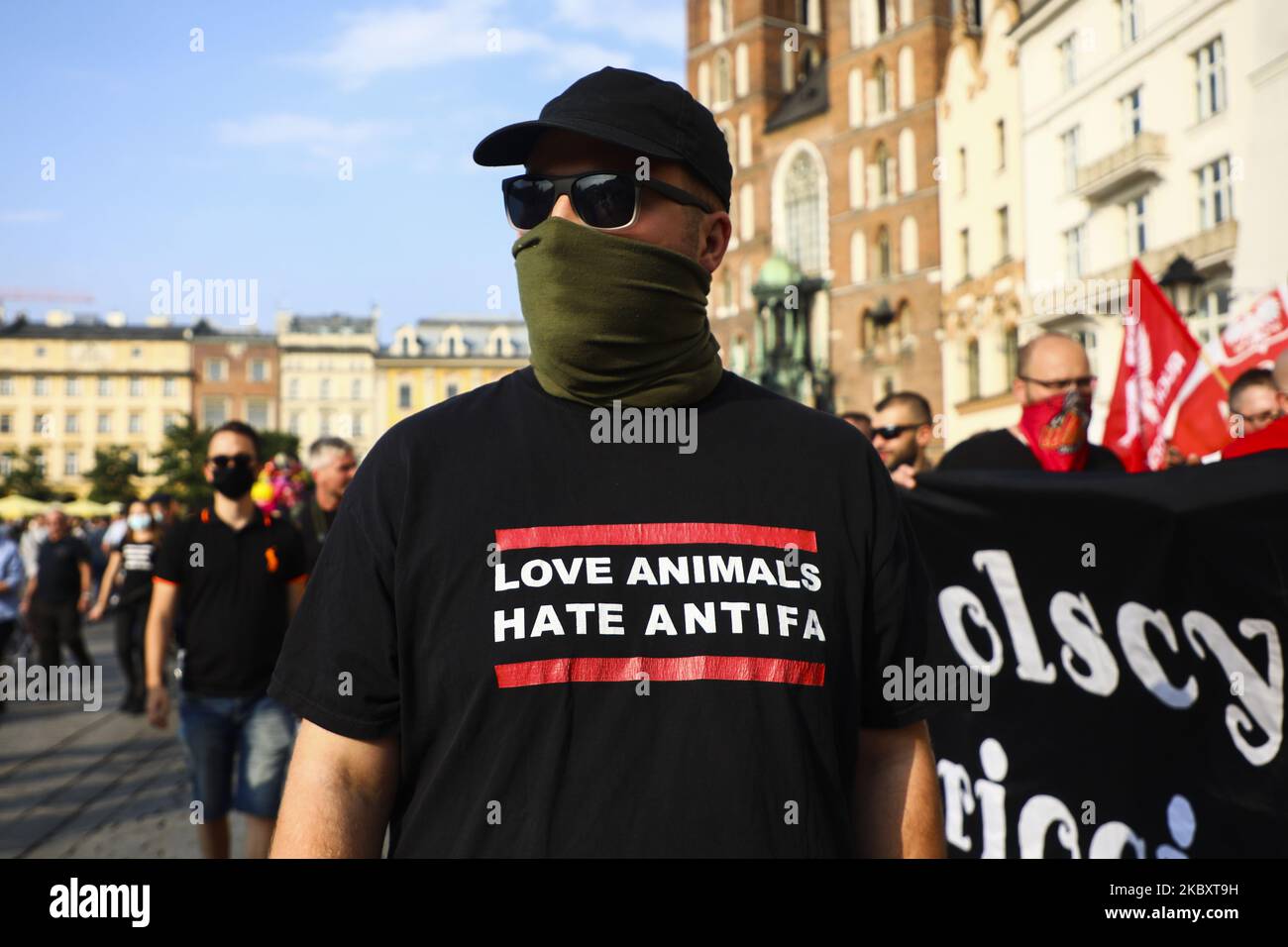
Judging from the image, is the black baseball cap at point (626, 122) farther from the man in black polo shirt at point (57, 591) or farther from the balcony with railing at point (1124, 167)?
the balcony with railing at point (1124, 167)

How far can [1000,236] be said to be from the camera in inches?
1582

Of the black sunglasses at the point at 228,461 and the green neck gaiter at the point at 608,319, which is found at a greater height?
the black sunglasses at the point at 228,461

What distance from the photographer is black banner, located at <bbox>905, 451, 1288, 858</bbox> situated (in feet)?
13.4

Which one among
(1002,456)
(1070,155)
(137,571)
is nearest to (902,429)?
(1002,456)

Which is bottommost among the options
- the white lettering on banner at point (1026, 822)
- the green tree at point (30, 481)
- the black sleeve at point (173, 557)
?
the white lettering on banner at point (1026, 822)

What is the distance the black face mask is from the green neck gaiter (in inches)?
184

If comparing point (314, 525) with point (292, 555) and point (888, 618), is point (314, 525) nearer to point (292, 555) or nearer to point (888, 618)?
point (292, 555)

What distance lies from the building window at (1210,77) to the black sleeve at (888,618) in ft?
81.5

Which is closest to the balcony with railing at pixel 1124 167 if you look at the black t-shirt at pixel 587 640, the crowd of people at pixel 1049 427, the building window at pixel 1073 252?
the building window at pixel 1073 252

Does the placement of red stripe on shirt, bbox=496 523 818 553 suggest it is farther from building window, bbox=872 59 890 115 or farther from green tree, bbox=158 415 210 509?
green tree, bbox=158 415 210 509

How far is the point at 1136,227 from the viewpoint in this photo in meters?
29.2

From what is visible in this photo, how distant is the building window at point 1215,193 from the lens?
80.7 feet

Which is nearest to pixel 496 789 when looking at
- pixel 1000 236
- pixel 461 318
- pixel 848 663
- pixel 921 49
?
pixel 848 663
